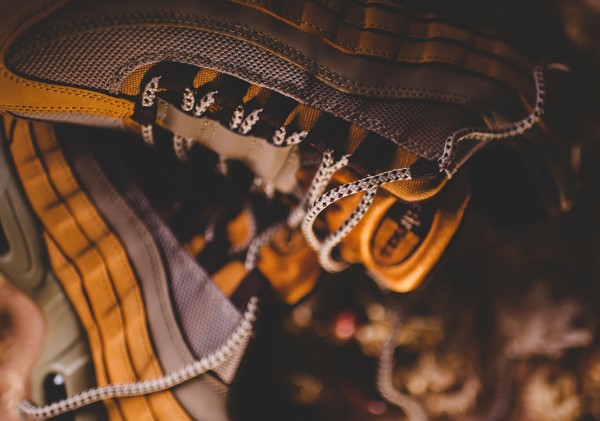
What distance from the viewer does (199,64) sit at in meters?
0.53

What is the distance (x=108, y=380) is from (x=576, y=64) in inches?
38.8

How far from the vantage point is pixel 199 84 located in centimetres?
56

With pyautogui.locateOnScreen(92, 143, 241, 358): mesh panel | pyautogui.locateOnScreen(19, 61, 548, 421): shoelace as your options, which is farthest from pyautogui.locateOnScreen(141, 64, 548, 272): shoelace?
pyautogui.locateOnScreen(92, 143, 241, 358): mesh panel
